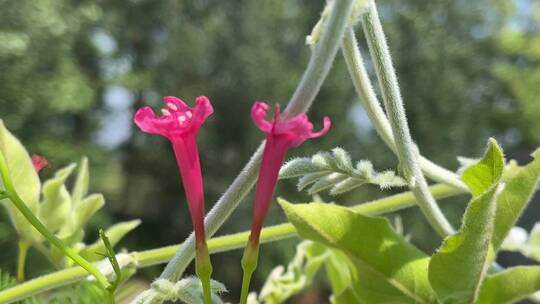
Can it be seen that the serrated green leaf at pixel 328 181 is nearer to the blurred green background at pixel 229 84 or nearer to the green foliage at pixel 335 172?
the green foliage at pixel 335 172

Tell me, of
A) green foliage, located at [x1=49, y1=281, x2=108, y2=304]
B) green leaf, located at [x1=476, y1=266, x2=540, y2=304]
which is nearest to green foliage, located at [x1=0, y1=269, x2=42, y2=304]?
green foliage, located at [x1=49, y1=281, x2=108, y2=304]

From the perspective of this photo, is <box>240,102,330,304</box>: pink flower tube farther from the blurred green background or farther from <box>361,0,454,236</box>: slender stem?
the blurred green background

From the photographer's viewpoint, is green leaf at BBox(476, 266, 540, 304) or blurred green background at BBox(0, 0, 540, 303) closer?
green leaf at BBox(476, 266, 540, 304)

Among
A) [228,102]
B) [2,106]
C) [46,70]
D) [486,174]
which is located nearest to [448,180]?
[486,174]

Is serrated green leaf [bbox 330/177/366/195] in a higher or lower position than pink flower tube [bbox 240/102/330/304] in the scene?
lower

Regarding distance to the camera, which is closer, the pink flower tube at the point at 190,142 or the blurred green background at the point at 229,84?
the pink flower tube at the point at 190,142

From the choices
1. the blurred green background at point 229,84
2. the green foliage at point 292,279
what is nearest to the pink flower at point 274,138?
the green foliage at point 292,279

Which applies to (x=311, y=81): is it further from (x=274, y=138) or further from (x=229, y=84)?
(x=229, y=84)

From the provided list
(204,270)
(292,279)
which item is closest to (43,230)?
(204,270)
